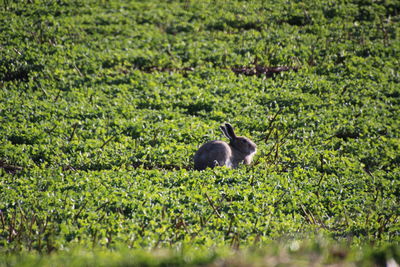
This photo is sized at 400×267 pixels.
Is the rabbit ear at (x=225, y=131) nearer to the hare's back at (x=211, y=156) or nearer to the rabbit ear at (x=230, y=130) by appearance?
the rabbit ear at (x=230, y=130)

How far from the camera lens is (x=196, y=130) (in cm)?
1125

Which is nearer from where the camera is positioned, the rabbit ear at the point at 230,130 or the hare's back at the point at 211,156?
the hare's back at the point at 211,156

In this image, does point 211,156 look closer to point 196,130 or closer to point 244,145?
point 244,145

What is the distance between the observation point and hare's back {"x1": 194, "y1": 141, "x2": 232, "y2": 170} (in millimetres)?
9352

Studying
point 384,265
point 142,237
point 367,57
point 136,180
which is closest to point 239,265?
point 384,265

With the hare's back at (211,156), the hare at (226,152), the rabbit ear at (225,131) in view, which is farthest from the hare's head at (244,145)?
the hare's back at (211,156)

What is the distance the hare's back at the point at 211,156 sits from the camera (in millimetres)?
9352

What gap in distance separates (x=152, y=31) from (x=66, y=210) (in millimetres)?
12079

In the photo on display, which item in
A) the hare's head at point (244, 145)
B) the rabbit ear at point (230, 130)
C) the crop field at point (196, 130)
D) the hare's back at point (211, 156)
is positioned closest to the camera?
the crop field at point (196, 130)

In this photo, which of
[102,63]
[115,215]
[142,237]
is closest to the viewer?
[142,237]

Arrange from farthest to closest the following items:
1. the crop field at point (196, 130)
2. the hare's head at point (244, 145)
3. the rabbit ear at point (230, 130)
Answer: the rabbit ear at point (230, 130)
the hare's head at point (244, 145)
the crop field at point (196, 130)

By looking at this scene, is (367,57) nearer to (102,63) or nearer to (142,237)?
(102,63)

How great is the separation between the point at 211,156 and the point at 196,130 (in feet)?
6.46

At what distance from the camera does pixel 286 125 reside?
11828 millimetres
